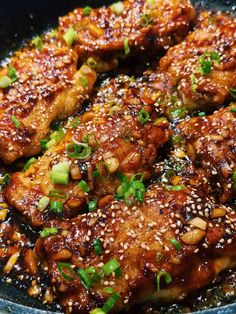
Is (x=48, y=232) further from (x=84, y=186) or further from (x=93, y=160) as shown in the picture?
(x=93, y=160)

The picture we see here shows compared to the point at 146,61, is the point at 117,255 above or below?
below

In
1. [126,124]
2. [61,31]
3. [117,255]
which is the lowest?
[117,255]

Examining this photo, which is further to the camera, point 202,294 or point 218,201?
point 218,201

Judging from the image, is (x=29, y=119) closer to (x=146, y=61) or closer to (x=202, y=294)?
(x=146, y=61)

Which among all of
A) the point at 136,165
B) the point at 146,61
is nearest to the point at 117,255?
the point at 136,165

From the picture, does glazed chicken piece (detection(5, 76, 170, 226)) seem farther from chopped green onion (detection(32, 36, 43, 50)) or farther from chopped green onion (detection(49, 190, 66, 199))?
chopped green onion (detection(32, 36, 43, 50))

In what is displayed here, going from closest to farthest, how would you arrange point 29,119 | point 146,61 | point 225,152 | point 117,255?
1. point 117,255
2. point 225,152
3. point 29,119
4. point 146,61

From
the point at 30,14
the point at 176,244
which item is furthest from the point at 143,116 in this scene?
the point at 30,14

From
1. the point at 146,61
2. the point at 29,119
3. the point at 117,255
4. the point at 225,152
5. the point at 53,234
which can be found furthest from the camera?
the point at 146,61
